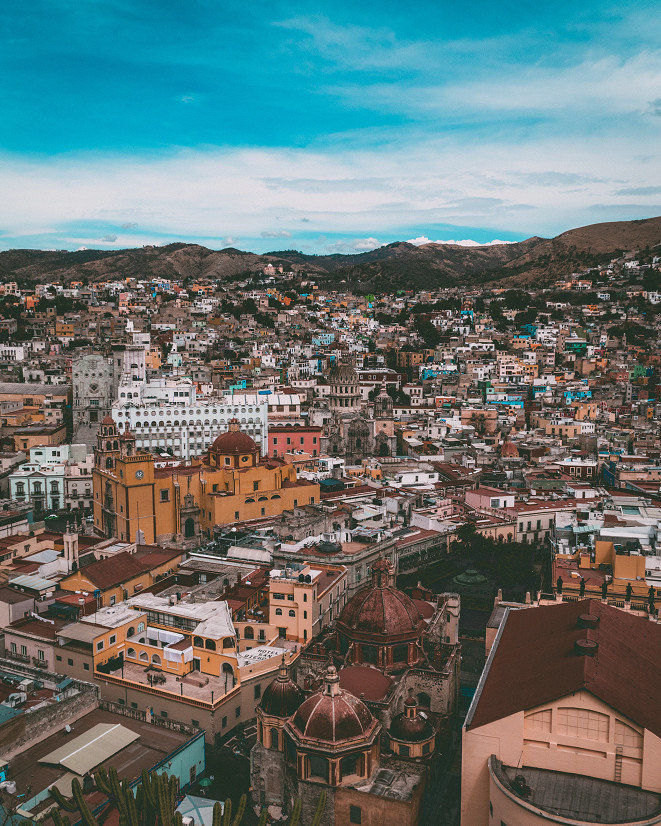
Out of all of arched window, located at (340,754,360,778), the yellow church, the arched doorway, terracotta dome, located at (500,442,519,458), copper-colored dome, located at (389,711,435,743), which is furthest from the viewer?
terracotta dome, located at (500,442,519,458)

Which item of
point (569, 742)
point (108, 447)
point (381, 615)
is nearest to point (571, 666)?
point (569, 742)

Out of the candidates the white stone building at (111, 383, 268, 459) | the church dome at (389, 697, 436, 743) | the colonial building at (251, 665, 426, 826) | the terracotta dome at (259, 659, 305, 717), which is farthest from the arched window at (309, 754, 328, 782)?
→ the white stone building at (111, 383, 268, 459)

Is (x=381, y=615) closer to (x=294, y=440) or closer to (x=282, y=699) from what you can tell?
(x=282, y=699)

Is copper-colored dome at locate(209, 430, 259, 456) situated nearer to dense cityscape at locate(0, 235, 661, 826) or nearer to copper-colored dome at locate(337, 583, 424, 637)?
dense cityscape at locate(0, 235, 661, 826)

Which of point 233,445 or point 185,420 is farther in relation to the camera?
point 185,420

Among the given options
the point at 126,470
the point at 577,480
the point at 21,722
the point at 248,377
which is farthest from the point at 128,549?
the point at 248,377
